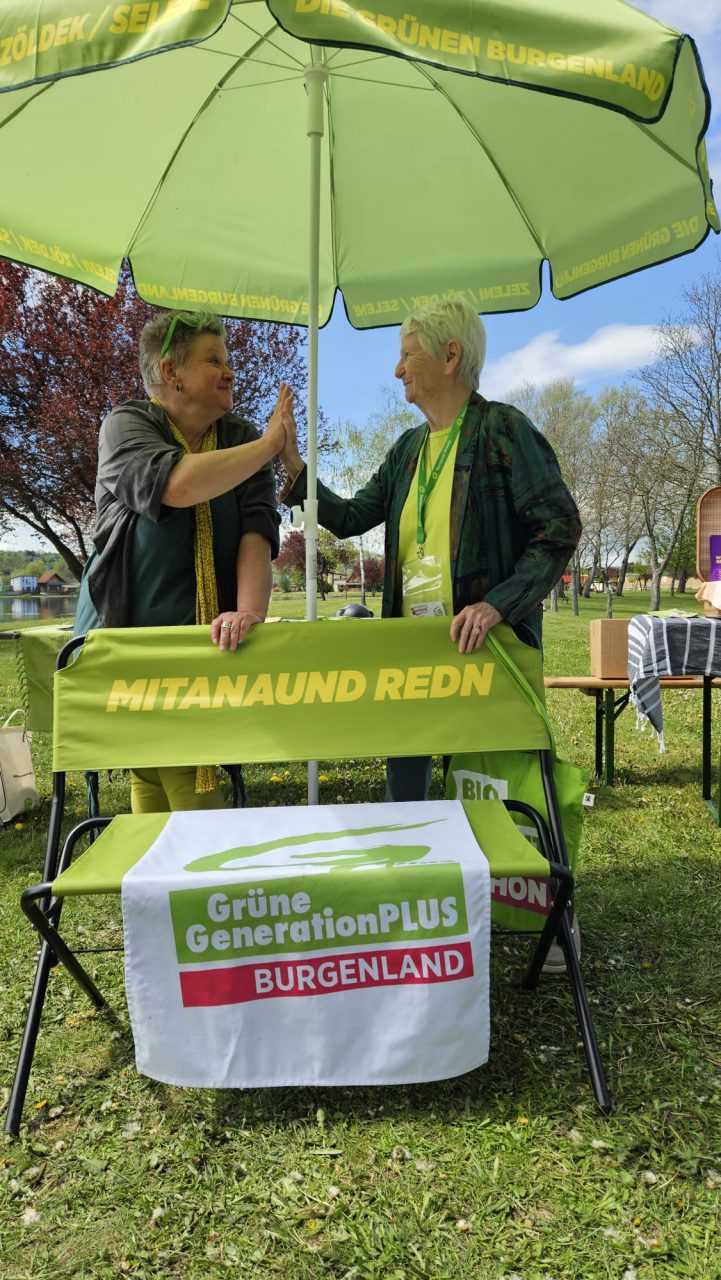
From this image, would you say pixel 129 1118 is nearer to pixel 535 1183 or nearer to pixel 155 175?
pixel 535 1183

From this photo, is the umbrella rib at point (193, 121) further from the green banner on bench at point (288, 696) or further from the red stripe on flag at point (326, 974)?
the red stripe on flag at point (326, 974)

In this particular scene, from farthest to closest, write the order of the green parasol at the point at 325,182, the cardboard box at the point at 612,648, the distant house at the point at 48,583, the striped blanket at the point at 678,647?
the distant house at the point at 48,583 < the cardboard box at the point at 612,648 < the striped blanket at the point at 678,647 < the green parasol at the point at 325,182

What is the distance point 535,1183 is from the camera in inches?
71.2

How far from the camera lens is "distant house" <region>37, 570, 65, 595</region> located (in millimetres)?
21927

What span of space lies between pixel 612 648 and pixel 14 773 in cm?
375

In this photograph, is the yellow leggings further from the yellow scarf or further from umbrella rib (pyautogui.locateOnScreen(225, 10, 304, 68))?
umbrella rib (pyautogui.locateOnScreen(225, 10, 304, 68))

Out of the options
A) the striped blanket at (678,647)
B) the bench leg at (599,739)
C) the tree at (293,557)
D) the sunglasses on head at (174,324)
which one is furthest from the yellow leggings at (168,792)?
the tree at (293,557)

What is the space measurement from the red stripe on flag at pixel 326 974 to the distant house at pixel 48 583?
20.4 meters

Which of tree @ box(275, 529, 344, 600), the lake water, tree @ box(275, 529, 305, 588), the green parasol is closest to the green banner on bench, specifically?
the green parasol

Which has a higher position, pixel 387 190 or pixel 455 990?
pixel 387 190

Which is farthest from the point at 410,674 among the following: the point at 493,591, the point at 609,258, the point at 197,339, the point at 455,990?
the point at 609,258

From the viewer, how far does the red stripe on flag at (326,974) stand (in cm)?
189

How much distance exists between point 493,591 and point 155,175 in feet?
7.21

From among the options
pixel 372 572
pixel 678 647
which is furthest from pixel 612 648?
pixel 372 572
